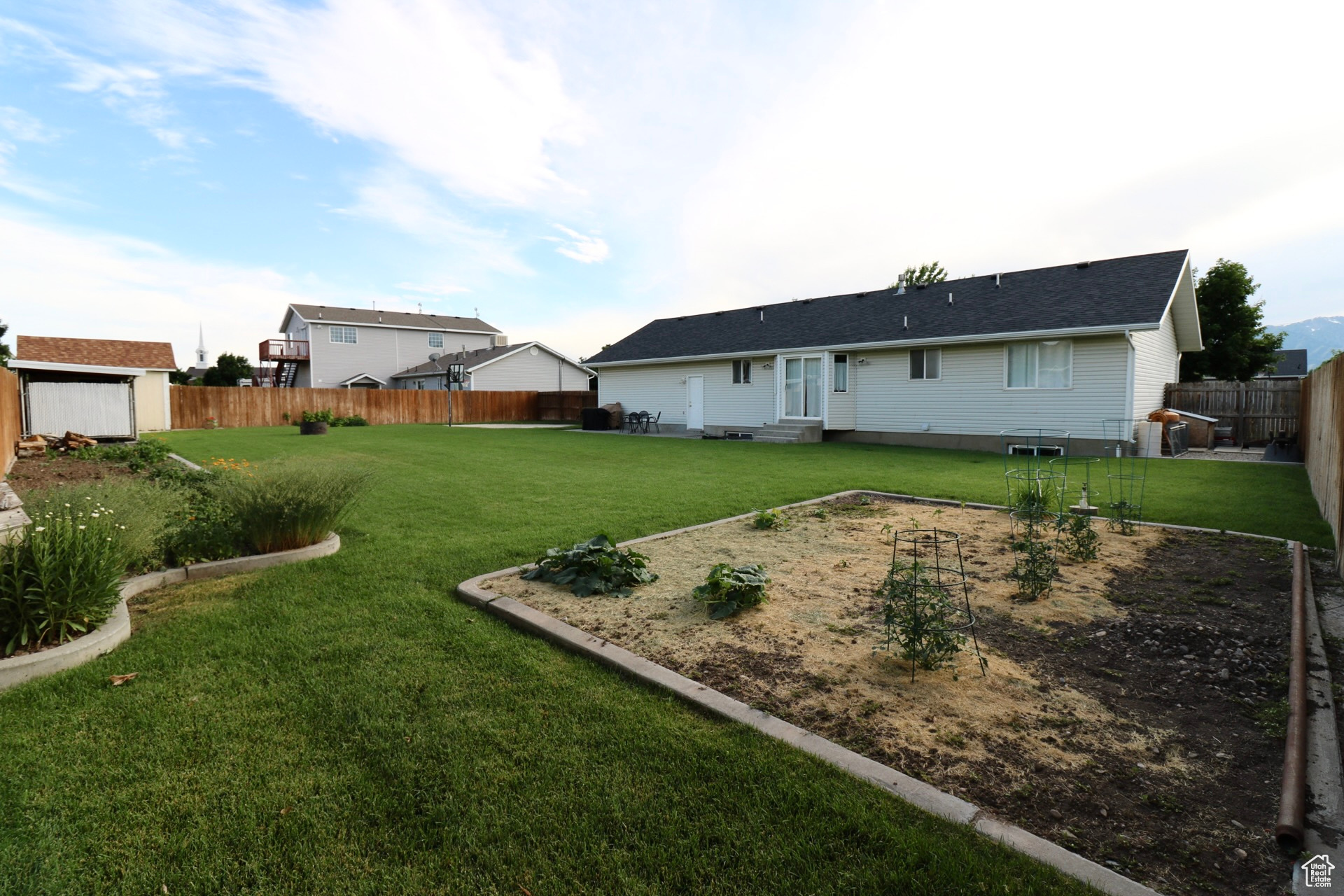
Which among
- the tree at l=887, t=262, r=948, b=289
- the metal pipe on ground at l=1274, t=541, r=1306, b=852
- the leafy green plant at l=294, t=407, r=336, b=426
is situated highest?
the tree at l=887, t=262, r=948, b=289

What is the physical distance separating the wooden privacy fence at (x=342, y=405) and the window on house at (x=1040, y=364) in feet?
85.7

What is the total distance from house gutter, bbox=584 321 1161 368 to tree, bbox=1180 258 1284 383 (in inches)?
809

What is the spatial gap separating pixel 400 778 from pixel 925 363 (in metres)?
17.9

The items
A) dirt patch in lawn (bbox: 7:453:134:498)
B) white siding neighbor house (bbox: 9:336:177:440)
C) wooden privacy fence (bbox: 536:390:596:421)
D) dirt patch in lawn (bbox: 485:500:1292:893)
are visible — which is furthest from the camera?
wooden privacy fence (bbox: 536:390:596:421)

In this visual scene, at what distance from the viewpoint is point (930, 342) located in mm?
17219

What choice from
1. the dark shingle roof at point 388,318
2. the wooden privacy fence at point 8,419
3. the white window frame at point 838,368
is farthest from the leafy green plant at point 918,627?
the dark shingle roof at point 388,318

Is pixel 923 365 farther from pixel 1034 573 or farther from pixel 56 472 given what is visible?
pixel 56 472

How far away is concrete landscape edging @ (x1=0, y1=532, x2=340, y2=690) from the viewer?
3375mm

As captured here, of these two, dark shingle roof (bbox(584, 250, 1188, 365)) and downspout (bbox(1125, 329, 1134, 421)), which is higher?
dark shingle roof (bbox(584, 250, 1188, 365))

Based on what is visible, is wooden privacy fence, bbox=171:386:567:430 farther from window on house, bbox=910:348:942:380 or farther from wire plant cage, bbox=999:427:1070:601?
wire plant cage, bbox=999:427:1070:601

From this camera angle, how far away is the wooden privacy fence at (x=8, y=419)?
409 inches

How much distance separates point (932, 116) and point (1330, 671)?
10.2m

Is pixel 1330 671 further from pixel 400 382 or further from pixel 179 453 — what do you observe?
pixel 400 382

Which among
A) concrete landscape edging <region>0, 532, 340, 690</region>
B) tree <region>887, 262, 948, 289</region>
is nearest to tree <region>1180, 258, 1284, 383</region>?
tree <region>887, 262, 948, 289</region>
